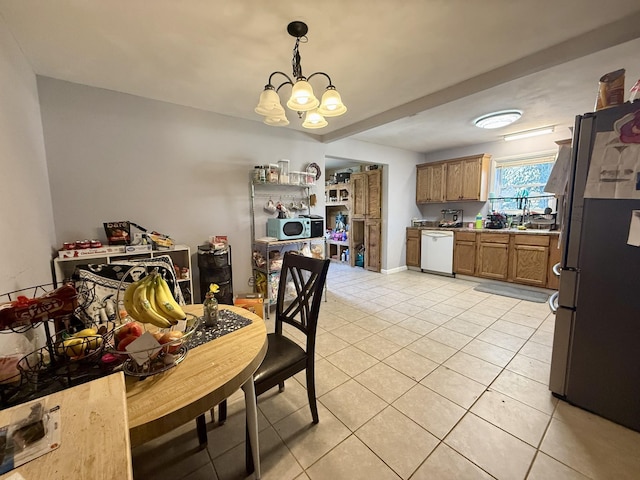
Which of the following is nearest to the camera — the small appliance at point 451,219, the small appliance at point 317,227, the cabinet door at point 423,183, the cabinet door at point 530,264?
the small appliance at point 317,227

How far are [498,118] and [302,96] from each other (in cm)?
284

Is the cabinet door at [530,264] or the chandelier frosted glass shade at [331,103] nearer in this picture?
the chandelier frosted glass shade at [331,103]

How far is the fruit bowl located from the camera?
0.86 m

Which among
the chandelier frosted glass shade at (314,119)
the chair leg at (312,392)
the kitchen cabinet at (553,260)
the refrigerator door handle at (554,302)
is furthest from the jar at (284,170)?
the kitchen cabinet at (553,260)

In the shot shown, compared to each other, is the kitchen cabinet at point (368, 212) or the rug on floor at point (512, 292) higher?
the kitchen cabinet at point (368, 212)

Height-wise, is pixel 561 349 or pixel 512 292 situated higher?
pixel 561 349

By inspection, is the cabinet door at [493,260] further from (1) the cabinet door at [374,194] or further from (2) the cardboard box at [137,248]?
(2) the cardboard box at [137,248]

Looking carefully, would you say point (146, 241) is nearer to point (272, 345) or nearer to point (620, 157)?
point (272, 345)

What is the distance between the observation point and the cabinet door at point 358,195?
533cm

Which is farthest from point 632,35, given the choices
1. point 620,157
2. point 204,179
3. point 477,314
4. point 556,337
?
point 204,179

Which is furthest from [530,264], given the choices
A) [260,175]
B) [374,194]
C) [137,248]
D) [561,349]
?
[137,248]

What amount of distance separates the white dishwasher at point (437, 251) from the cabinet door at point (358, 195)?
1.30 metres

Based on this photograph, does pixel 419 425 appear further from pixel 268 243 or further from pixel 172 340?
pixel 268 243

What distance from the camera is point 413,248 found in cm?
525
